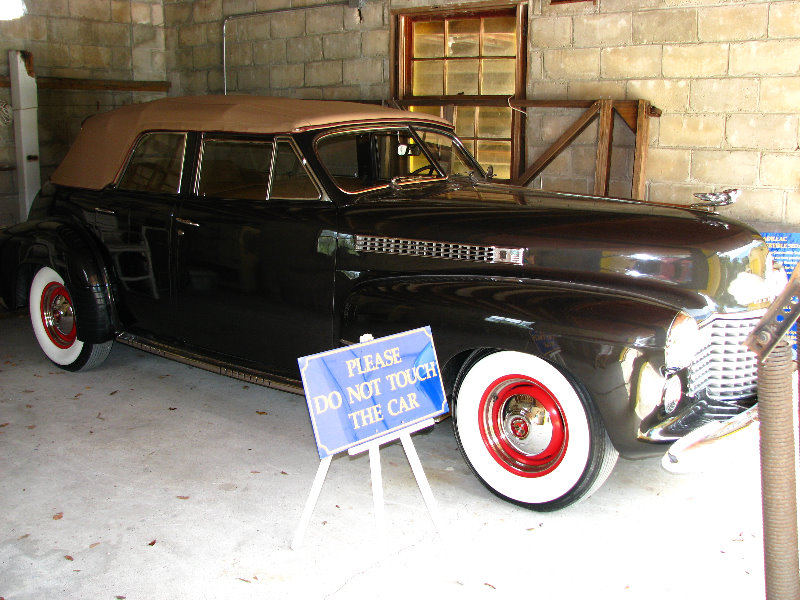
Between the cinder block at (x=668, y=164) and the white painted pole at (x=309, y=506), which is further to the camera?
the cinder block at (x=668, y=164)

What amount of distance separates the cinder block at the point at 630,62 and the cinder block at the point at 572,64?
66 mm

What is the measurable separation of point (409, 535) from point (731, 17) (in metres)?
4.51

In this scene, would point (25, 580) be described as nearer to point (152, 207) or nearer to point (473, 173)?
point (152, 207)

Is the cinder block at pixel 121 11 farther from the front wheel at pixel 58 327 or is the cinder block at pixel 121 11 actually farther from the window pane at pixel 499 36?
the front wheel at pixel 58 327

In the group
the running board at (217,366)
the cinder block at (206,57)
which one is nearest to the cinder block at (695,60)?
the running board at (217,366)

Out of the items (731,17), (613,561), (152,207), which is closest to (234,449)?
(152,207)

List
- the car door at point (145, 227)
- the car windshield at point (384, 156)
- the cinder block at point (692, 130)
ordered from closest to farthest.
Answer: the car windshield at point (384, 156) < the car door at point (145, 227) < the cinder block at point (692, 130)

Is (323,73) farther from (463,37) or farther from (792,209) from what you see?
(792,209)

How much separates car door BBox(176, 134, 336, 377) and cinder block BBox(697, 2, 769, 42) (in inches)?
138

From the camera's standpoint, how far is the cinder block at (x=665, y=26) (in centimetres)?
582

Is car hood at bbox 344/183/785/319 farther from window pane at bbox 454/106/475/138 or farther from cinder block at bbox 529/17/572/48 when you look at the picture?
window pane at bbox 454/106/475/138

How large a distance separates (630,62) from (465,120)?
1.64m

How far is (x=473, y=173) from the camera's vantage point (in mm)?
4590

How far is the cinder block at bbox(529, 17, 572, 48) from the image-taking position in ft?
21.0
